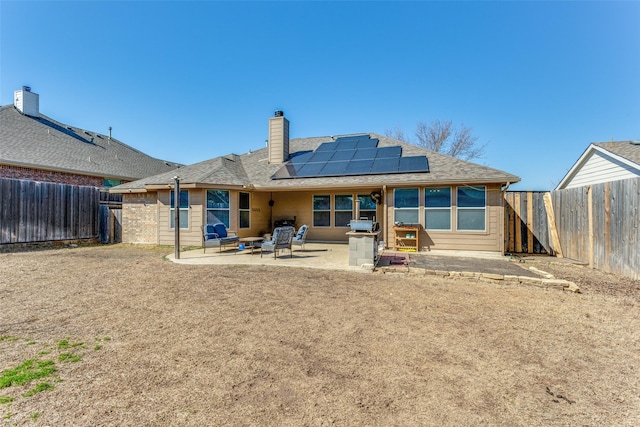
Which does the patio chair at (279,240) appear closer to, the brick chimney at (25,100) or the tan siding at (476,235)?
the tan siding at (476,235)

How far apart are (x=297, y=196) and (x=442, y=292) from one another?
8.73 meters

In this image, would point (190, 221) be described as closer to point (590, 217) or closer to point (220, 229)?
point (220, 229)

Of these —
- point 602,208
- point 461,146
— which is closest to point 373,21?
point 602,208

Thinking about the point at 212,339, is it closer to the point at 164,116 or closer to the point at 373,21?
the point at 373,21

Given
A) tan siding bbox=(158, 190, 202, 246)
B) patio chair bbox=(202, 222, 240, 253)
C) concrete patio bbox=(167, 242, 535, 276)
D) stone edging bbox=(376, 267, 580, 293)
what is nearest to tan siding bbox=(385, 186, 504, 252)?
concrete patio bbox=(167, 242, 535, 276)

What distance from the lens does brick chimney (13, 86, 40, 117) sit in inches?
624

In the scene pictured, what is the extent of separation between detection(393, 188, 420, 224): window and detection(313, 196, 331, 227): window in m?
3.26

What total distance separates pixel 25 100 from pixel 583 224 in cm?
2635

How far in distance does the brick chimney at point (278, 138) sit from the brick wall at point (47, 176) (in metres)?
10.1

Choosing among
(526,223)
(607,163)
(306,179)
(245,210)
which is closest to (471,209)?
(526,223)

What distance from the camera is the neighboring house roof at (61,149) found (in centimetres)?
1310

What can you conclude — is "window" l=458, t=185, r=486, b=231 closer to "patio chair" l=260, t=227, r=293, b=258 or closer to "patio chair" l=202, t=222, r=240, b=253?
"patio chair" l=260, t=227, r=293, b=258

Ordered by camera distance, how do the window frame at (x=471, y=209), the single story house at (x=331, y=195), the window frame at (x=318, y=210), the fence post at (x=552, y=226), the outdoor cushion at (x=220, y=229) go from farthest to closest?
the window frame at (x=318, y=210) → the outdoor cushion at (x=220, y=229) → the single story house at (x=331, y=195) → the window frame at (x=471, y=209) → the fence post at (x=552, y=226)

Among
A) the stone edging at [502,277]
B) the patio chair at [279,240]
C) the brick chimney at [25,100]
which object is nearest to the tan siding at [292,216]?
the stone edging at [502,277]
